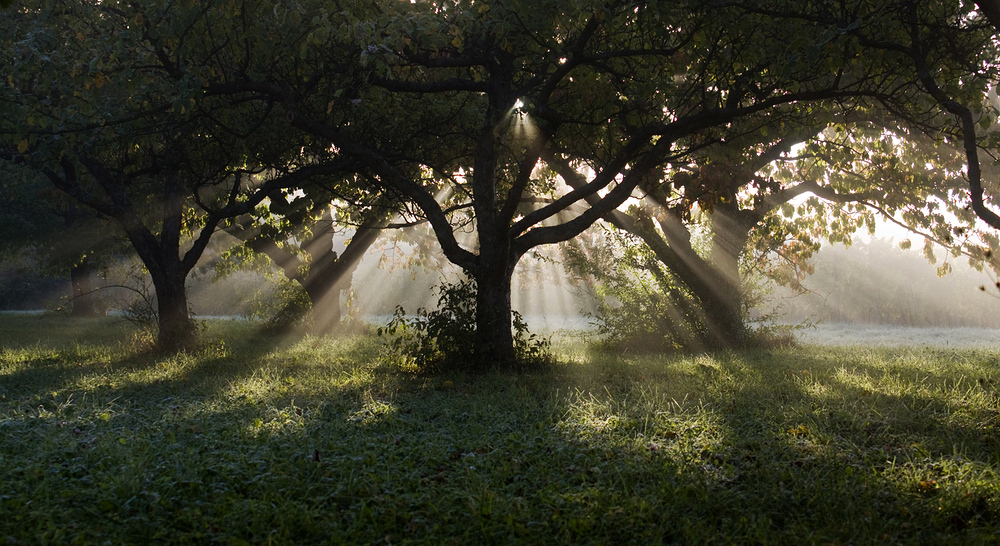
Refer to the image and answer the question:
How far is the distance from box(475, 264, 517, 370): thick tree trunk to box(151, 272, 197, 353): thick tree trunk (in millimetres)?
7069

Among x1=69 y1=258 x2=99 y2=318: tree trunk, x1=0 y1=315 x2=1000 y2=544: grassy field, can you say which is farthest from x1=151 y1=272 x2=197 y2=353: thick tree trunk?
x1=69 y1=258 x2=99 y2=318: tree trunk

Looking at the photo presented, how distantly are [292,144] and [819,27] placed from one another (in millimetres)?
9138

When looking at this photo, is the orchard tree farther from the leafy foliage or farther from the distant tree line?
the distant tree line

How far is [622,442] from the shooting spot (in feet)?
17.4

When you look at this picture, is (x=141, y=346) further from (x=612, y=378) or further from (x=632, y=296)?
(x=632, y=296)

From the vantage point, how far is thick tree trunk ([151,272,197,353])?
43.6ft

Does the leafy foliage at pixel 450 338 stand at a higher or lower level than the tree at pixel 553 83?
lower

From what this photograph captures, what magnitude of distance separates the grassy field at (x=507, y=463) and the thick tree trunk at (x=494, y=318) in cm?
133

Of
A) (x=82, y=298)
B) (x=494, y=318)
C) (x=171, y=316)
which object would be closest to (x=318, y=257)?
(x=171, y=316)

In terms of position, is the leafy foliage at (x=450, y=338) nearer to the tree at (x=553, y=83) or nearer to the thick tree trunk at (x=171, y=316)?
the tree at (x=553, y=83)

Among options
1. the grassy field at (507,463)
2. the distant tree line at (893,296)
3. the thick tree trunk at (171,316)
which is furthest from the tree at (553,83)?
the distant tree line at (893,296)

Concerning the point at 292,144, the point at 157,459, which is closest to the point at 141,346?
the point at 292,144

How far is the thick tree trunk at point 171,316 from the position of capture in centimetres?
1328

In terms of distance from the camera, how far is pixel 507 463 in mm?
4848
